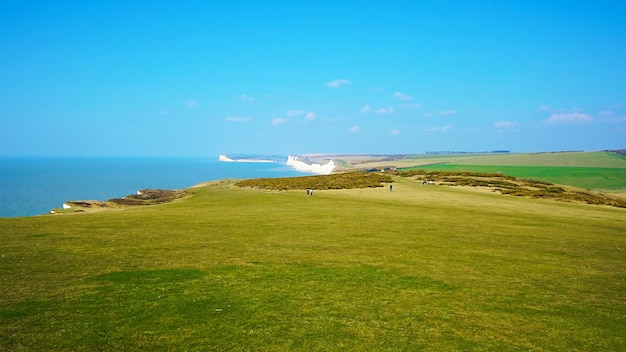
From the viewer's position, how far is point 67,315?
11.1m

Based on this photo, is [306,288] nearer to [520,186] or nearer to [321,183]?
[321,183]

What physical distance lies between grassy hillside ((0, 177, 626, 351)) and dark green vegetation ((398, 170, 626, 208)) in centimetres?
3063

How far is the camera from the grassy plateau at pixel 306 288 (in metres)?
10.3

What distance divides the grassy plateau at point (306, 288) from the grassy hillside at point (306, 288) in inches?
2.4

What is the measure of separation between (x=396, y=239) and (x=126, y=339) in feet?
57.6

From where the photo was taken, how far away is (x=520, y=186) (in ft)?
217

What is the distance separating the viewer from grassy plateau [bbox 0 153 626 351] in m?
10.3

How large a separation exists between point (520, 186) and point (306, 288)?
64.1 meters

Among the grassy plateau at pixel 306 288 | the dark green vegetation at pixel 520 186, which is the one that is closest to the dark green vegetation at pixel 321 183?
the dark green vegetation at pixel 520 186

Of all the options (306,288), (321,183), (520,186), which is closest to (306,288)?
(306,288)

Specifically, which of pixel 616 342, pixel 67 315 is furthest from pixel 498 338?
pixel 67 315

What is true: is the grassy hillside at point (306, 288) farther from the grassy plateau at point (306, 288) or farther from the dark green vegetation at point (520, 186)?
the dark green vegetation at point (520, 186)

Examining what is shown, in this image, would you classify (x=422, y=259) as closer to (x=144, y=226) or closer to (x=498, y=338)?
(x=498, y=338)

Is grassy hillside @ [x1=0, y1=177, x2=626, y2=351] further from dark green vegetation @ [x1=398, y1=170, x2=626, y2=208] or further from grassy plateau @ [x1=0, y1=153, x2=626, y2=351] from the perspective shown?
dark green vegetation @ [x1=398, y1=170, x2=626, y2=208]
